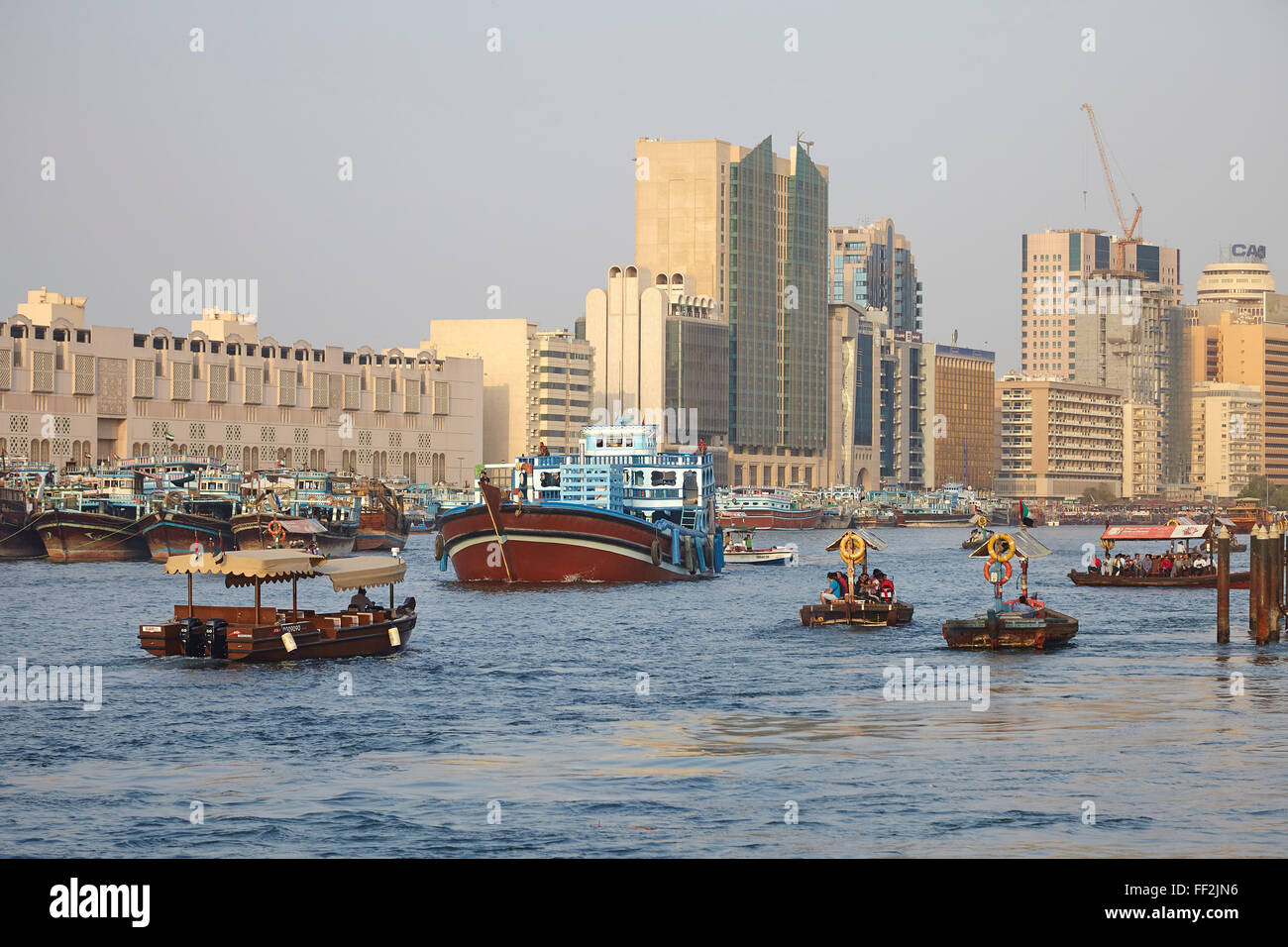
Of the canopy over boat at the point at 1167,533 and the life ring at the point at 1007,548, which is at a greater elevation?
the life ring at the point at 1007,548

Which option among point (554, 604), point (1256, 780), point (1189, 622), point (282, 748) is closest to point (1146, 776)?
point (1256, 780)

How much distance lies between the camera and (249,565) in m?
54.6

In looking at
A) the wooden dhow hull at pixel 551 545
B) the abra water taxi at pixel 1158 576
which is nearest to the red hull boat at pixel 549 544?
the wooden dhow hull at pixel 551 545

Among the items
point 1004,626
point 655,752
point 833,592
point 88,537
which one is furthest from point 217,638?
point 88,537

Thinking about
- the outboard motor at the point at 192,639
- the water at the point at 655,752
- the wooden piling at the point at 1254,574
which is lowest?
the water at the point at 655,752

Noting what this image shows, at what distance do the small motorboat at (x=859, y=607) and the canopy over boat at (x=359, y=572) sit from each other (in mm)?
18911

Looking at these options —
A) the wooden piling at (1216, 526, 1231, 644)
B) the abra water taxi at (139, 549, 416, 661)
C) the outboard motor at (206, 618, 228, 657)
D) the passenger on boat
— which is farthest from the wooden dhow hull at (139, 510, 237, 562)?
Answer: the wooden piling at (1216, 526, 1231, 644)

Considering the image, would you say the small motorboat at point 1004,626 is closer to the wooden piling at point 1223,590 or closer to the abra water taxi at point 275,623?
the wooden piling at point 1223,590

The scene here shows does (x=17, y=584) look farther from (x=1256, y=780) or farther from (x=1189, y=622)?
(x=1256, y=780)

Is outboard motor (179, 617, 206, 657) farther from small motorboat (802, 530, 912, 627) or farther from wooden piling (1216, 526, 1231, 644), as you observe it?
wooden piling (1216, 526, 1231, 644)

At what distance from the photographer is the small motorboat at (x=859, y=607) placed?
229 ft

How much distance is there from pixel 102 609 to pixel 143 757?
53.7 metres

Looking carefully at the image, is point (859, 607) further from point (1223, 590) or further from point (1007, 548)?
point (1223, 590)
